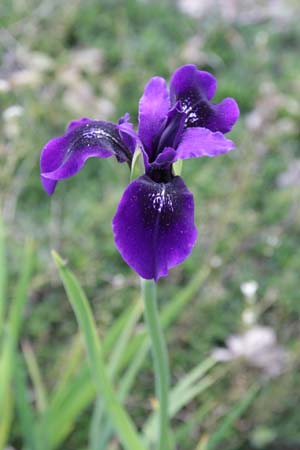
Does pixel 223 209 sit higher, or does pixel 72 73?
pixel 72 73

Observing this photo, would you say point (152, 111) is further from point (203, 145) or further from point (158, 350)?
point (158, 350)

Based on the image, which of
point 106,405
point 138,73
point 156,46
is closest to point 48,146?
point 106,405

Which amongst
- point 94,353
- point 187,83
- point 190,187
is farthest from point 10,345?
point 190,187

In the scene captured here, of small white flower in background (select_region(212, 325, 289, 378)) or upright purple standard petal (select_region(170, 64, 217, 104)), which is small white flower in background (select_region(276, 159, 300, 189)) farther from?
upright purple standard petal (select_region(170, 64, 217, 104))

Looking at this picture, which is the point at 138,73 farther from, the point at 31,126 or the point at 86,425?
the point at 86,425

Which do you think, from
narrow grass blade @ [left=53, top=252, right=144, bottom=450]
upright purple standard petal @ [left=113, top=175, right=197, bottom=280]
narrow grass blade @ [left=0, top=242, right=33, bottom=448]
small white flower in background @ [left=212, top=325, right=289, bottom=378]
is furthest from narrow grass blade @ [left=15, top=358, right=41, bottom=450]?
upright purple standard petal @ [left=113, top=175, right=197, bottom=280]

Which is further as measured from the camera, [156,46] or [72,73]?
[156,46]
